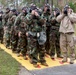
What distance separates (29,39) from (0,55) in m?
2.03

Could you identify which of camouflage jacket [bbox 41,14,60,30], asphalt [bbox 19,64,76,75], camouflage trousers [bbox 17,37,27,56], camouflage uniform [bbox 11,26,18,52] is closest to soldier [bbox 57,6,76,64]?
camouflage jacket [bbox 41,14,60,30]

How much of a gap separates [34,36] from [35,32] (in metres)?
0.13

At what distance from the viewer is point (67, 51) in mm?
9070

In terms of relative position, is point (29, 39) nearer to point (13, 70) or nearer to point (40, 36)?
point (40, 36)

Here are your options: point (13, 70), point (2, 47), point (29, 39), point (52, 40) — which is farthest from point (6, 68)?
point (2, 47)

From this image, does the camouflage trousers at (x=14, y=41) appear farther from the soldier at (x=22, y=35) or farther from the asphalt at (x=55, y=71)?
the asphalt at (x=55, y=71)

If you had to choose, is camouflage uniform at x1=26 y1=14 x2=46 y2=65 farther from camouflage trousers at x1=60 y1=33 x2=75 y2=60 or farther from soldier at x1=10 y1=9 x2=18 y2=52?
soldier at x1=10 y1=9 x2=18 y2=52

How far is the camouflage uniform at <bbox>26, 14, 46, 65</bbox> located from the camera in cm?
831

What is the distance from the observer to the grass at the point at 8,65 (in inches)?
307

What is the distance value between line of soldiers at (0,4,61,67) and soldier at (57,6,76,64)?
0.43 m

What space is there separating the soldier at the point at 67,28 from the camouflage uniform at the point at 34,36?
683mm

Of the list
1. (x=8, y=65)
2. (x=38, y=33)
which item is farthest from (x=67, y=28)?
(x=8, y=65)

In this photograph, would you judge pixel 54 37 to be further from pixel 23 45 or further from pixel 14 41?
pixel 14 41

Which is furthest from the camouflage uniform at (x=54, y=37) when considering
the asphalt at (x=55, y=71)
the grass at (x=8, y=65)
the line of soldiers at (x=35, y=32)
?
the grass at (x=8, y=65)
